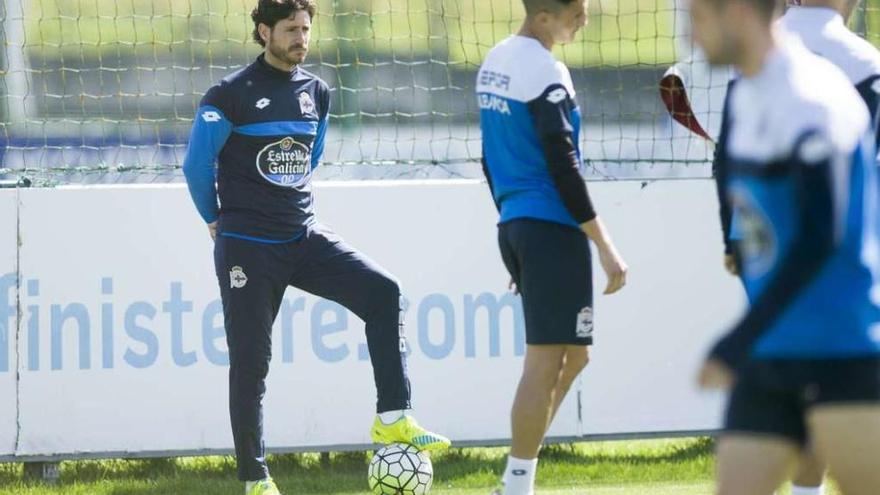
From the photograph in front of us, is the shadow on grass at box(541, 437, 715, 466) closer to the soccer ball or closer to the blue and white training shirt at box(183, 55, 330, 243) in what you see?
the soccer ball

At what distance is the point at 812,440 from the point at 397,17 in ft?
23.2

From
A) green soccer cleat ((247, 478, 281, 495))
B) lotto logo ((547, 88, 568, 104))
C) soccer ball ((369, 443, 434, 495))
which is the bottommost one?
green soccer cleat ((247, 478, 281, 495))

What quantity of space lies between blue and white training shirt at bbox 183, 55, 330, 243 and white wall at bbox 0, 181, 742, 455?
1261mm

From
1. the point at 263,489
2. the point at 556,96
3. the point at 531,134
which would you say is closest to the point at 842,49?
the point at 556,96

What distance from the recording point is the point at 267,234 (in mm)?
6797

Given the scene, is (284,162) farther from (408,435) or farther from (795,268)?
(795,268)

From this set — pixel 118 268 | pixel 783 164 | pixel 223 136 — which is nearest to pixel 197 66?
pixel 118 268

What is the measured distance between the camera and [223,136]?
675 centimetres

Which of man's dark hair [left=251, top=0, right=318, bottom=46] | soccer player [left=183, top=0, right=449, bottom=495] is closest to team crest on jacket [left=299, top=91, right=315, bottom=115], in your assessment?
soccer player [left=183, top=0, right=449, bottom=495]

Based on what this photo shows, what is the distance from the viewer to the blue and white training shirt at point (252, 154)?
6750 millimetres

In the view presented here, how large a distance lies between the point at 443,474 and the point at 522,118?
277 centimetres

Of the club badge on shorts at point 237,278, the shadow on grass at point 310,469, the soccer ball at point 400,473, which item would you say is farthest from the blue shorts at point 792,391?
the shadow on grass at point 310,469

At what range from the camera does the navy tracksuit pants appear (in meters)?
6.74

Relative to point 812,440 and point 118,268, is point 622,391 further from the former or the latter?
point 812,440
